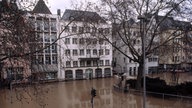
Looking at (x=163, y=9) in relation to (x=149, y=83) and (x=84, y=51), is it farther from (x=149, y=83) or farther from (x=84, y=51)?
(x=84, y=51)

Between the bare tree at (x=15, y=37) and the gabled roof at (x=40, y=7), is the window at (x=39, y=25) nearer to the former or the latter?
the gabled roof at (x=40, y=7)

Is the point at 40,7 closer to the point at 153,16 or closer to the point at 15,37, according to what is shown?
the point at 15,37

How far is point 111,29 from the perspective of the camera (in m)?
29.1

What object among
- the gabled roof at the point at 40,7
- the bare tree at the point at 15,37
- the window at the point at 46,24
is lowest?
the bare tree at the point at 15,37

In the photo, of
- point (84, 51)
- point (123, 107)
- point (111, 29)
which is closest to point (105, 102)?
point (123, 107)

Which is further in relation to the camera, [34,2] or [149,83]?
[149,83]

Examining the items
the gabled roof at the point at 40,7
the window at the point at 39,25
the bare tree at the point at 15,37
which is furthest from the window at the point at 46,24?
the bare tree at the point at 15,37

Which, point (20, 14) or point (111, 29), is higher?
point (111, 29)

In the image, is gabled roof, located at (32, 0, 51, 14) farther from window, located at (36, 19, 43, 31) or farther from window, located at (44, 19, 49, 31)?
window, located at (36, 19, 43, 31)

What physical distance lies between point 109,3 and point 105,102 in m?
10.6

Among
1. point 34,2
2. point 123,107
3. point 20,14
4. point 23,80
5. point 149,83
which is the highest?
point 34,2

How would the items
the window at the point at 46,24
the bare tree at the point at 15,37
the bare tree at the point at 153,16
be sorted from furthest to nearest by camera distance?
the bare tree at the point at 153,16 < the window at the point at 46,24 < the bare tree at the point at 15,37

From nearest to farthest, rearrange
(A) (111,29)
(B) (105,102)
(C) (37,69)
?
(C) (37,69), (B) (105,102), (A) (111,29)

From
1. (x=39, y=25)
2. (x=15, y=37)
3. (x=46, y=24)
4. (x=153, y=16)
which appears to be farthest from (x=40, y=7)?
(x=153, y=16)
